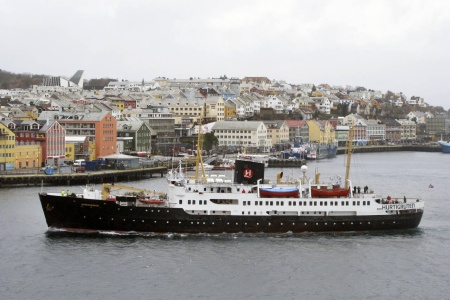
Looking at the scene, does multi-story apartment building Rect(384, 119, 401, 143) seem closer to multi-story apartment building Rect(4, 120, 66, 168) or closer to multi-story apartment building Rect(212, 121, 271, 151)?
multi-story apartment building Rect(212, 121, 271, 151)

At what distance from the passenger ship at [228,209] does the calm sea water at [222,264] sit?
345mm

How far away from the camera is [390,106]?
116 m

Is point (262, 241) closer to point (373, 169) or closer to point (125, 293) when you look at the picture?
point (125, 293)

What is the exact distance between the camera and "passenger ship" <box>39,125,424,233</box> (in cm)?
2527

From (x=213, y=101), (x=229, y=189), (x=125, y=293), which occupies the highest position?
(x=213, y=101)

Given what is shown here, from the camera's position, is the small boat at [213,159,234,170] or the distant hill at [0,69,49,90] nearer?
the small boat at [213,159,234,170]

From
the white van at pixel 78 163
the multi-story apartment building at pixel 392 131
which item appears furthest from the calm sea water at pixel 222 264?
the multi-story apartment building at pixel 392 131

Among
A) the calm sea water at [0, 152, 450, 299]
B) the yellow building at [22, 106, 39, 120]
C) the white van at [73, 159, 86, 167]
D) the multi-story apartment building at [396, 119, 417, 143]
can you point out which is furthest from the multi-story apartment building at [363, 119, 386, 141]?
the calm sea water at [0, 152, 450, 299]

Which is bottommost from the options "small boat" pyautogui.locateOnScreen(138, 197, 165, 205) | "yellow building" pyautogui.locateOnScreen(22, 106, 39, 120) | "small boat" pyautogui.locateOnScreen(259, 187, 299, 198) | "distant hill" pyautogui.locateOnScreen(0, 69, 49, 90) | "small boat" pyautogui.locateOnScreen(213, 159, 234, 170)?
"small boat" pyautogui.locateOnScreen(138, 197, 165, 205)

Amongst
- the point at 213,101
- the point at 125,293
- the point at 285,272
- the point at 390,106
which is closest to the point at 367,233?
the point at 285,272

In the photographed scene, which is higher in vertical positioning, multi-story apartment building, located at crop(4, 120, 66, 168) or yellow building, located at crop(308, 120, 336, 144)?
yellow building, located at crop(308, 120, 336, 144)

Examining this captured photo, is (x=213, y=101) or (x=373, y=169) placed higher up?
(x=213, y=101)

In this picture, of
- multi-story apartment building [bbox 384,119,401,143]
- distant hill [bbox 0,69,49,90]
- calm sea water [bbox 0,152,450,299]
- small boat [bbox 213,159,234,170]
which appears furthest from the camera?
distant hill [bbox 0,69,49,90]

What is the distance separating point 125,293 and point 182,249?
4395mm
